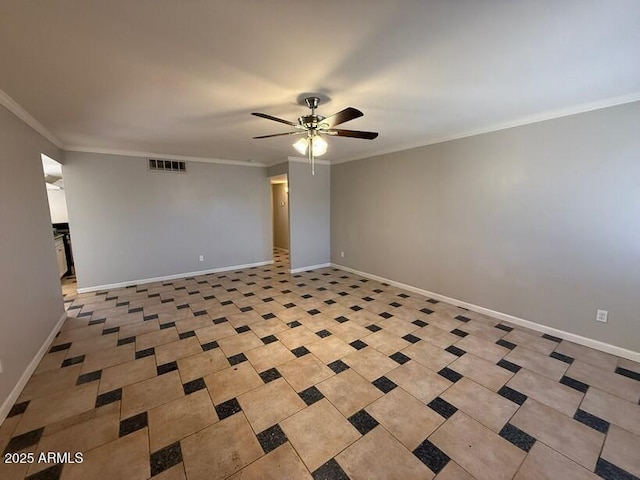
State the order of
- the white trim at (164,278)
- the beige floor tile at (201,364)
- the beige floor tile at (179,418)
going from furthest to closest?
1. the white trim at (164,278)
2. the beige floor tile at (201,364)
3. the beige floor tile at (179,418)

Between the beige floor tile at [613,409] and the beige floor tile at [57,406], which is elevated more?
the beige floor tile at [57,406]

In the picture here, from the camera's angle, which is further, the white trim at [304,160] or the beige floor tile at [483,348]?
the white trim at [304,160]

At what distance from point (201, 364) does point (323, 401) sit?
125 cm

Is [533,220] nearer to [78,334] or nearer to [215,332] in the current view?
→ [215,332]

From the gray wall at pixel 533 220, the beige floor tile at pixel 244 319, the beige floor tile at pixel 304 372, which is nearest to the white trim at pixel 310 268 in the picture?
the gray wall at pixel 533 220

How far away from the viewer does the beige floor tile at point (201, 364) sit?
2291mm

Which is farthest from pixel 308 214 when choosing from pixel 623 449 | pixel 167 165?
pixel 623 449

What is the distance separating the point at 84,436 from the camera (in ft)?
5.49

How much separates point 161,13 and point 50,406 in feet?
9.14

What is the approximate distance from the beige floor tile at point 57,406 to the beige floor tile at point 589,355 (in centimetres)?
435

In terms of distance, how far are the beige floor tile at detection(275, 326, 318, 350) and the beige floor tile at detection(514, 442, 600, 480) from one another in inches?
74.2

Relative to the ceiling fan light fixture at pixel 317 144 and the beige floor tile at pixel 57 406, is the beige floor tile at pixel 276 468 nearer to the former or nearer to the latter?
the beige floor tile at pixel 57 406

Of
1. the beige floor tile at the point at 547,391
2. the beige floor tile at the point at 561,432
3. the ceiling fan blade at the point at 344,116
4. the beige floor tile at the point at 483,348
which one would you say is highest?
the ceiling fan blade at the point at 344,116

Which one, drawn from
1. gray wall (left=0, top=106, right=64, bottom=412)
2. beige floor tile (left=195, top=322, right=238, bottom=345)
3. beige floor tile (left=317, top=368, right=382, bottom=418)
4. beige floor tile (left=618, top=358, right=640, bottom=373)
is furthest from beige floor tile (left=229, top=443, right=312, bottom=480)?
beige floor tile (left=618, top=358, right=640, bottom=373)
